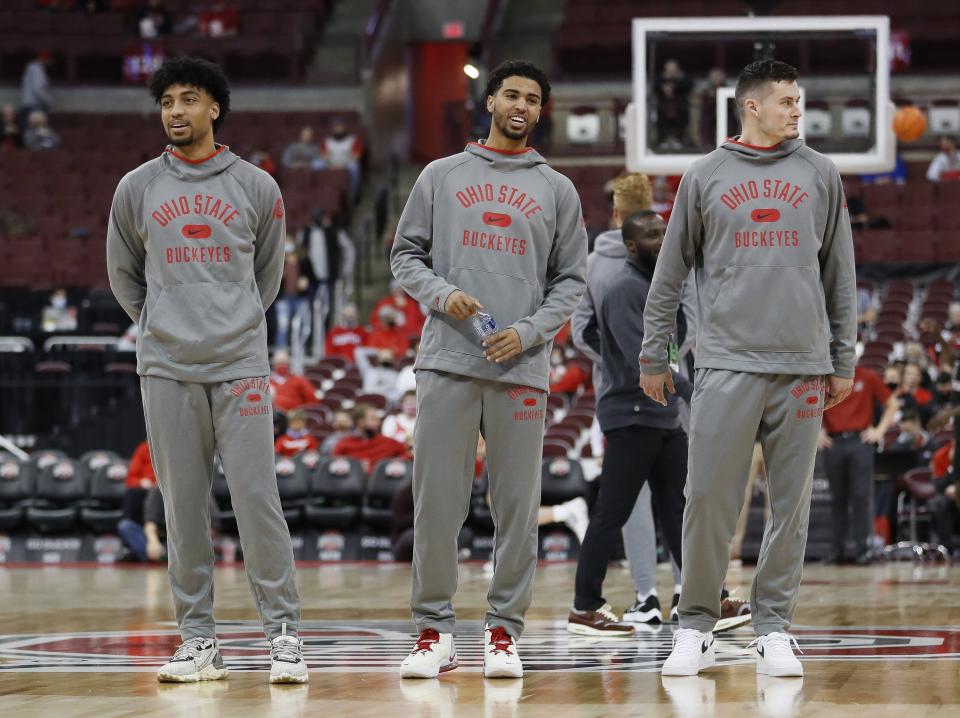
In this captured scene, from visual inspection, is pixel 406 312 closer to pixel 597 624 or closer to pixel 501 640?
pixel 597 624

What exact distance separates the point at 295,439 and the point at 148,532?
6.15ft

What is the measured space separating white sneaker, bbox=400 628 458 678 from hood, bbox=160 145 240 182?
1668 mm

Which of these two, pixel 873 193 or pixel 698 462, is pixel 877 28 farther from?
pixel 698 462

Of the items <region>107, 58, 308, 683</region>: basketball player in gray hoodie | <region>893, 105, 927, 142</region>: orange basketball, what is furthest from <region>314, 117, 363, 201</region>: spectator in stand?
<region>107, 58, 308, 683</region>: basketball player in gray hoodie

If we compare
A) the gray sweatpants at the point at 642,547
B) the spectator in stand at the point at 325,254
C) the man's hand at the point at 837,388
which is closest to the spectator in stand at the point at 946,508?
the gray sweatpants at the point at 642,547

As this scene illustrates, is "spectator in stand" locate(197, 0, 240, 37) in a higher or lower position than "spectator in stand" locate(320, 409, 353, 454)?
higher

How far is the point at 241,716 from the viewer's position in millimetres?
4449

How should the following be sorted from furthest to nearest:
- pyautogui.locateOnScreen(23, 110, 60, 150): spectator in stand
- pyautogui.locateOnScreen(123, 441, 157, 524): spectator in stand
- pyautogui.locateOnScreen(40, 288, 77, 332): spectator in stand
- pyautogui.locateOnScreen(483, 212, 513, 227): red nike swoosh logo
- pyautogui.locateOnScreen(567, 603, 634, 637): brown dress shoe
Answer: pyautogui.locateOnScreen(23, 110, 60, 150): spectator in stand → pyautogui.locateOnScreen(40, 288, 77, 332): spectator in stand → pyautogui.locateOnScreen(123, 441, 157, 524): spectator in stand → pyautogui.locateOnScreen(567, 603, 634, 637): brown dress shoe → pyautogui.locateOnScreen(483, 212, 513, 227): red nike swoosh logo

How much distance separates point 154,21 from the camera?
2628 centimetres

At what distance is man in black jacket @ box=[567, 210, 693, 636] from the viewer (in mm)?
6641

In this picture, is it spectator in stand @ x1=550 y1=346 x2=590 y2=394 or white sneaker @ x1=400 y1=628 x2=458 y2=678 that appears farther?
spectator in stand @ x1=550 y1=346 x2=590 y2=394

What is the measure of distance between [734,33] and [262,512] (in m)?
8.49

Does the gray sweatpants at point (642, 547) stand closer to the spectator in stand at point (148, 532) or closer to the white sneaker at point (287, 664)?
the white sneaker at point (287, 664)

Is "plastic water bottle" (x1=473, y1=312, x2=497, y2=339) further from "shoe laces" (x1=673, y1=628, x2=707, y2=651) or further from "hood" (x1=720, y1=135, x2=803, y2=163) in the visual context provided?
"shoe laces" (x1=673, y1=628, x2=707, y2=651)
